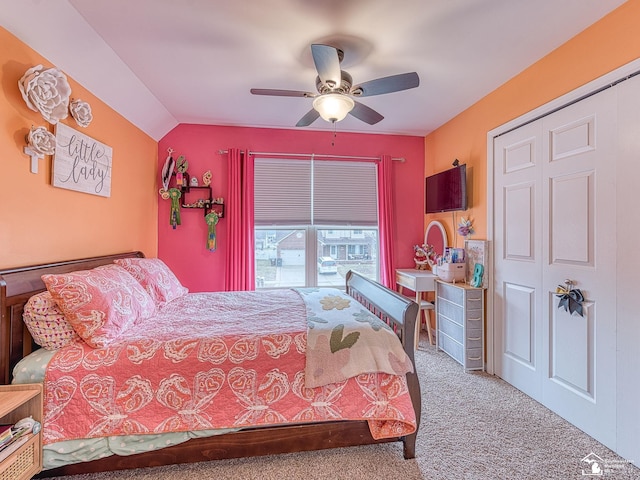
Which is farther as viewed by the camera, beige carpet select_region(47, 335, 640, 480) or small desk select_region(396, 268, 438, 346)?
small desk select_region(396, 268, 438, 346)

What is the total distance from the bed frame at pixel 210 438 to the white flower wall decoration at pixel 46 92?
3.06 ft

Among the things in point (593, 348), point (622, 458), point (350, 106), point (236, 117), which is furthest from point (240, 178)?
point (622, 458)

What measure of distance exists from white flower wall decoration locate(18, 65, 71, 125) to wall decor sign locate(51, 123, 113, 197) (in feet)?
0.62

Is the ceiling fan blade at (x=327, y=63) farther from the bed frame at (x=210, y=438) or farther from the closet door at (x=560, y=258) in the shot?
the closet door at (x=560, y=258)

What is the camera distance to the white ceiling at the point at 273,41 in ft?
5.67

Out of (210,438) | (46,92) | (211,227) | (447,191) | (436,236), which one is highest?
(46,92)

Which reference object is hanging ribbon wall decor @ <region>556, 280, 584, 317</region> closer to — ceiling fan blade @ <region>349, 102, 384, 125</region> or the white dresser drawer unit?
the white dresser drawer unit

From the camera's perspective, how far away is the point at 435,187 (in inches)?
141

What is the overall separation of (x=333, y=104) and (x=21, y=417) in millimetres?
2453

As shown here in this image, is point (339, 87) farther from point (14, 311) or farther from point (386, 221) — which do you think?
point (14, 311)

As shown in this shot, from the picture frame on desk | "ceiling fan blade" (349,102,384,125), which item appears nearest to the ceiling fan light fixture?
"ceiling fan blade" (349,102,384,125)

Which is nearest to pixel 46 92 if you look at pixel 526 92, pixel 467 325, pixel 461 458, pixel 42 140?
pixel 42 140

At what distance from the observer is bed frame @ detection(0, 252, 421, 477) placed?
1519 mm

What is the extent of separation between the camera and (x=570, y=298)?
6.58ft
